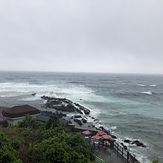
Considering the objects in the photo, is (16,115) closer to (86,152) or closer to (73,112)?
(86,152)

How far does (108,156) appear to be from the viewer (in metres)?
17.2

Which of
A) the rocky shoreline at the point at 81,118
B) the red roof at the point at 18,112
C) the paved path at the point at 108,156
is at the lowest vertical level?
the rocky shoreline at the point at 81,118

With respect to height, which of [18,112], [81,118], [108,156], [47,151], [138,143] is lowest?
[138,143]

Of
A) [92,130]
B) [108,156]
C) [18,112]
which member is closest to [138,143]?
[92,130]

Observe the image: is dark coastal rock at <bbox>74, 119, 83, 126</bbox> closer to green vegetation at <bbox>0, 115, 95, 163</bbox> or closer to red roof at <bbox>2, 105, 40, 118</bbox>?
red roof at <bbox>2, 105, 40, 118</bbox>

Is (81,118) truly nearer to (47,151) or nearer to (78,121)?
(78,121)

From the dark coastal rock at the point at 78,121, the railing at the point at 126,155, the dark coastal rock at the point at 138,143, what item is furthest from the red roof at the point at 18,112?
the dark coastal rock at the point at 138,143

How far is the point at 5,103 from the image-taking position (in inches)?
1699

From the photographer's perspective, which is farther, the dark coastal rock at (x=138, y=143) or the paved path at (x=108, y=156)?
the dark coastal rock at (x=138, y=143)

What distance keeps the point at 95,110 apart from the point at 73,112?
444 cm

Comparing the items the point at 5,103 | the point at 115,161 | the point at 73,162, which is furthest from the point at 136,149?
the point at 5,103

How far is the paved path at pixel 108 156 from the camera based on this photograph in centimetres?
1650

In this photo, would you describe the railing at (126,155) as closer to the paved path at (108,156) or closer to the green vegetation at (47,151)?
the paved path at (108,156)

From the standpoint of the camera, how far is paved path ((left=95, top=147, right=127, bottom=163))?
16.5 metres
